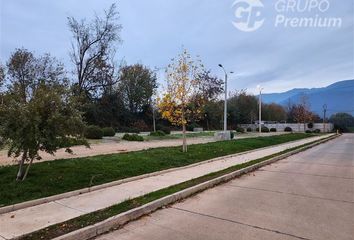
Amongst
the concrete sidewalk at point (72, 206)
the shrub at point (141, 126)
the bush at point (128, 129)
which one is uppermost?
the shrub at point (141, 126)

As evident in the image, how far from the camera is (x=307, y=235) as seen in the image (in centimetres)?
518

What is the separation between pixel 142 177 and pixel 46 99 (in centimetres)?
347

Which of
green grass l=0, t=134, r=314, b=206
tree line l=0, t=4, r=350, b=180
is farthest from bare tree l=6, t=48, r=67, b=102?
green grass l=0, t=134, r=314, b=206

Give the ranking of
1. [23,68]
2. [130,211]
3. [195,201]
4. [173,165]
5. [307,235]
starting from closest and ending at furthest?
[307,235], [130,211], [195,201], [173,165], [23,68]

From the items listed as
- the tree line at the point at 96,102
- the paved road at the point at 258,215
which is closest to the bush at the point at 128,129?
the tree line at the point at 96,102

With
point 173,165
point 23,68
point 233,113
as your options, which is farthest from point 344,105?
point 173,165

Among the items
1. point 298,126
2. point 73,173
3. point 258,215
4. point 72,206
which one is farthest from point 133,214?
point 298,126

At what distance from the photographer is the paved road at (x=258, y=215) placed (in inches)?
205

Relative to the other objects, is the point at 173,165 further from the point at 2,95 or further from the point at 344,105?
the point at 344,105

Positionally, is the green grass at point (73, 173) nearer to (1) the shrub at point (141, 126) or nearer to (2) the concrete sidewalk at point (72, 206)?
(2) the concrete sidewalk at point (72, 206)

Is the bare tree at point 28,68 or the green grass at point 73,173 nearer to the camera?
the green grass at point 73,173

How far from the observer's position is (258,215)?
6.19 metres

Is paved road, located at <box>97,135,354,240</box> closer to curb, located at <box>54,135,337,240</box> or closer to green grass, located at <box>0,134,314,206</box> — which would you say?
curb, located at <box>54,135,337,240</box>

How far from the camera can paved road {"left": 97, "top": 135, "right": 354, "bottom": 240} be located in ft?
17.1
